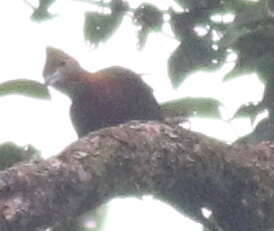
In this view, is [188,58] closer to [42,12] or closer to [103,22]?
[103,22]

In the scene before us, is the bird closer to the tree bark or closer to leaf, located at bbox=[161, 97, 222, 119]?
leaf, located at bbox=[161, 97, 222, 119]

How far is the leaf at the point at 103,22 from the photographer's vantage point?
374 cm

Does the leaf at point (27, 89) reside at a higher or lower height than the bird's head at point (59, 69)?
higher

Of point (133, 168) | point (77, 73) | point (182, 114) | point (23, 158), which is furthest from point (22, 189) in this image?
point (77, 73)

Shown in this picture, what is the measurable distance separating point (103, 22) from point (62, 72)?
0.93m

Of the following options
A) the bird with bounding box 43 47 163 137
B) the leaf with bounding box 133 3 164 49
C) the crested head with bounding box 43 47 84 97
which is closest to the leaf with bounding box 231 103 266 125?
the leaf with bounding box 133 3 164 49

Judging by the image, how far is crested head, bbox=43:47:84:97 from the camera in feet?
15.2

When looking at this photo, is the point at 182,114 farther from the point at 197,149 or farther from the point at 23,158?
the point at 23,158

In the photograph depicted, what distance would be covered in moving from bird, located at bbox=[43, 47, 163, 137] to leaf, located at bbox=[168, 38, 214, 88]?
498mm

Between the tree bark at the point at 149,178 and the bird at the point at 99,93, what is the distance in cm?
80

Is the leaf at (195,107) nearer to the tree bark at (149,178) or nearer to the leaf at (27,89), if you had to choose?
the tree bark at (149,178)

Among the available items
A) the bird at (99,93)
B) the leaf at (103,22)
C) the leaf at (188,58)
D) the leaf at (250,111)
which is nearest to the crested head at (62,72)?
the bird at (99,93)

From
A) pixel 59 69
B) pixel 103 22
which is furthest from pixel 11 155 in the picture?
pixel 59 69

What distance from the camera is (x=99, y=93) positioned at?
14.7 feet
